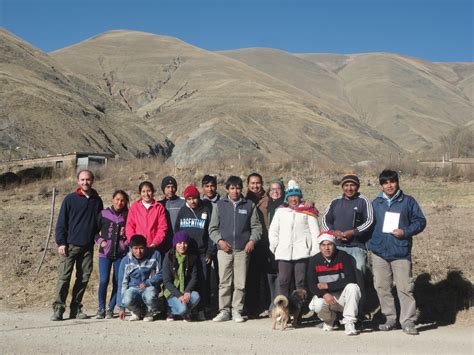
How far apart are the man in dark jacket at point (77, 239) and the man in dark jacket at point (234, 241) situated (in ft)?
5.72

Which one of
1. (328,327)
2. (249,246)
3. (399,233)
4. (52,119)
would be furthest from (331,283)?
(52,119)

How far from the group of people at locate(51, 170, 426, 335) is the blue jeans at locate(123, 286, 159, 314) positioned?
1 cm

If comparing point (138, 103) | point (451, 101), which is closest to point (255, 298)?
point (138, 103)

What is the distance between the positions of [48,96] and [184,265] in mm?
53198

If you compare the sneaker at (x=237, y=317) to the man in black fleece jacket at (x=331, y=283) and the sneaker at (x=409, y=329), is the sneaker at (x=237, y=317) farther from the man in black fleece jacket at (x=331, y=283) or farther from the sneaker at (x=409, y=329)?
the sneaker at (x=409, y=329)

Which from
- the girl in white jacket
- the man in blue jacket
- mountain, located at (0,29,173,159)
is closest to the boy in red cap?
the girl in white jacket

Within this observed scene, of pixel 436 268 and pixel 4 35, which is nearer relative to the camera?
pixel 436 268

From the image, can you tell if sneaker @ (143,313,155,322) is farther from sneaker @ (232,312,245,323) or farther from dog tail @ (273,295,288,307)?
dog tail @ (273,295,288,307)

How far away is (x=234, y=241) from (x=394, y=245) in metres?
2.12

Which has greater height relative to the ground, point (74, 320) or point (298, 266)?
point (298, 266)

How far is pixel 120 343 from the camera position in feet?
22.1

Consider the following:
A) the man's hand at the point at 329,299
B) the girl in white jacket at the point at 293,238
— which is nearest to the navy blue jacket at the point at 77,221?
the girl in white jacket at the point at 293,238

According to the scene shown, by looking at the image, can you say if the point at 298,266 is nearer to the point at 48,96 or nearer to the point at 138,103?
the point at 48,96

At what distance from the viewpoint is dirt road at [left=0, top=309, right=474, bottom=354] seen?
654 cm
